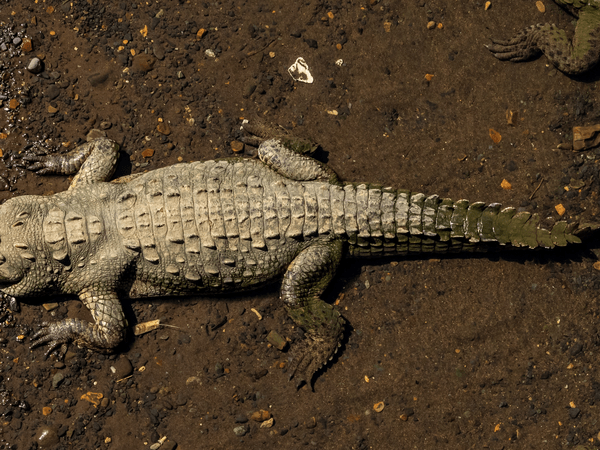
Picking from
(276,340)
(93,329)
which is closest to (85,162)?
(93,329)

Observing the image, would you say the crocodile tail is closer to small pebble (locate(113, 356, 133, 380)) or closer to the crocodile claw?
small pebble (locate(113, 356, 133, 380))

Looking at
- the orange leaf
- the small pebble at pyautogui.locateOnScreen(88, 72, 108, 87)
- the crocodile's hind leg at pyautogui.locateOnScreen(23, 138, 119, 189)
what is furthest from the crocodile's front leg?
the orange leaf

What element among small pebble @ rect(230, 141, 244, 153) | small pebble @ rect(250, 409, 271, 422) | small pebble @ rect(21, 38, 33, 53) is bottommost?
small pebble @ rect(250, 409, 271, 422)

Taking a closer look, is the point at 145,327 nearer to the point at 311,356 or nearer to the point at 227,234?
the point at 227,234

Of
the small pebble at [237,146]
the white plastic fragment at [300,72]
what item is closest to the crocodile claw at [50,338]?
the small pebble at [237,146]

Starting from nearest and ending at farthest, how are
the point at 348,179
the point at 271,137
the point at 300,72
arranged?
the point at 271,137 < the point at 348,179 < the point at 300,72

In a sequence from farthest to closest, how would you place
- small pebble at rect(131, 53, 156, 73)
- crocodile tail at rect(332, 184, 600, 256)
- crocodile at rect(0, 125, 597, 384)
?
1. small pebble at rect(131, 53, 156, 73)
2. crocodile tail at rect(332, 184, 600, 256)
3. crocodile at rect(0, 125, 597, 384)

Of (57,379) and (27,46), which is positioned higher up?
(27,46)
